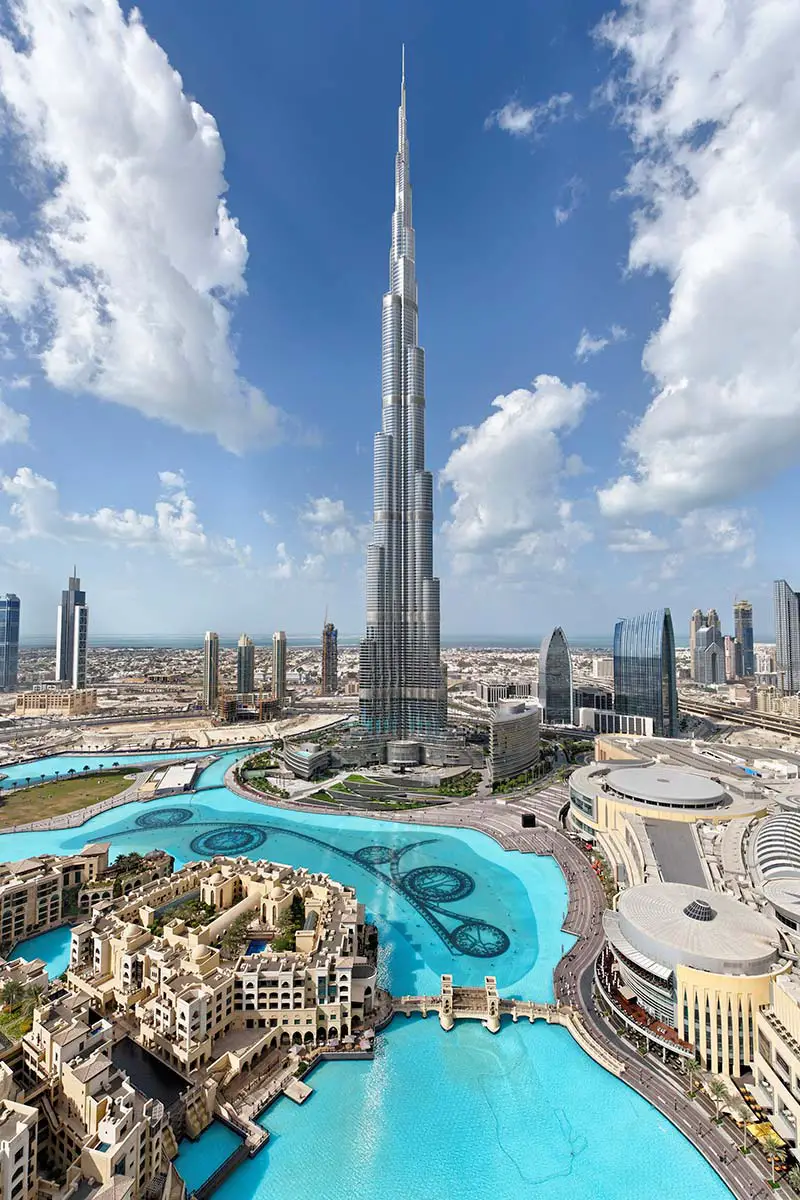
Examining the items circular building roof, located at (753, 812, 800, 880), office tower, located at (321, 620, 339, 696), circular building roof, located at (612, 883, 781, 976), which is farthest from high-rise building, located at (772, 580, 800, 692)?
circular building roof, located at (612, 883, 781, 976)

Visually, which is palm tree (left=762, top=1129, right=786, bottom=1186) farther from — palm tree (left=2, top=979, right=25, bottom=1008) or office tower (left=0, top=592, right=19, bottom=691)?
office tower (left=0, top=592, right=19, bottom=691)

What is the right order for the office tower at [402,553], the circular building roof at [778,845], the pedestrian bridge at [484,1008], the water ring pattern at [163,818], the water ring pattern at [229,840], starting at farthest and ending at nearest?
the office tower at [402,553] < the water ring pattern at [163,818] < the water ring pattern at [229,840] < the circular building roof at [778,845] < the pedestrian bridge at [484,1008]

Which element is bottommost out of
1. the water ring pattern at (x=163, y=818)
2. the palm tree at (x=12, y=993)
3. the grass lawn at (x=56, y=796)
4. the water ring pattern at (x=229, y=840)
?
the water ring pattern at (x=229, y=840)

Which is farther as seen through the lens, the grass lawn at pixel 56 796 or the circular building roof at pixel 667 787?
the grass lawn at pixel 56 796

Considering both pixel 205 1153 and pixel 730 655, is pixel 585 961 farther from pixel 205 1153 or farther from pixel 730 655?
pixel 730 655

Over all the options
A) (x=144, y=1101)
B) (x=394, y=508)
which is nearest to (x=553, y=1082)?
(x=144, y=1101)

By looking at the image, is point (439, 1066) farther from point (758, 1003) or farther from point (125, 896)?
point (125, 896)

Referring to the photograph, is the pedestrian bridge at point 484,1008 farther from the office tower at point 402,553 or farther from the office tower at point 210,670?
the office tower at point 210,670

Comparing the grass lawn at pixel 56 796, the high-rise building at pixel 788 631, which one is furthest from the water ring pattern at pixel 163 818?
the high-rise building at pixel 788 631
